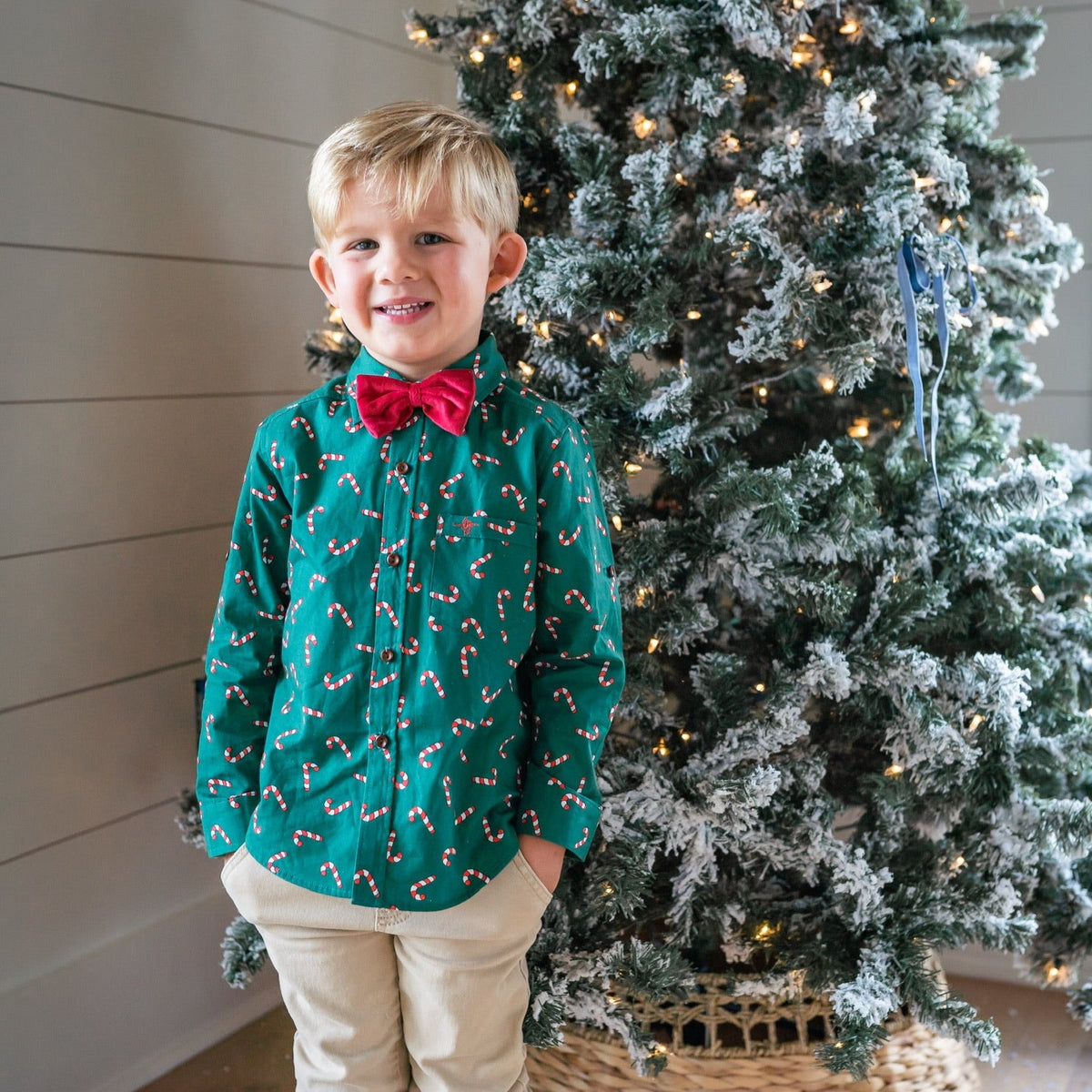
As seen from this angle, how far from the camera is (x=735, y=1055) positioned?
1.49 m

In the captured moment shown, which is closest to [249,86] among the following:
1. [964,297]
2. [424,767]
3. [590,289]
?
[590,289]

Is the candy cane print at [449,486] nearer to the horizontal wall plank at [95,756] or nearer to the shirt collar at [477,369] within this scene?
the shirt collar at [477,369]

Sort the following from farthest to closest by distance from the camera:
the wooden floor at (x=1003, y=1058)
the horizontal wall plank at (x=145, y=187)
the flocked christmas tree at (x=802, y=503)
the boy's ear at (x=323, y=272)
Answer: the wooden floor at (x=1003, y=1058), the horizontal wall plank at (x=145, y=187), the flocked christmas tree at (x=802, y=503), the boy's ear at (x=323, y=272)

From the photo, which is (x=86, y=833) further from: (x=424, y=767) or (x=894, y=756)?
(x=894, y=756)

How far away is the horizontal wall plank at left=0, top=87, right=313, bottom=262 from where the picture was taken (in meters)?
1.52

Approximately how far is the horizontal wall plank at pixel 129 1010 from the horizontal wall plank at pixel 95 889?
18 millimetres

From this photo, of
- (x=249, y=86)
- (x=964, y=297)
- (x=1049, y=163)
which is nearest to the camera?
(x=964, y=297)

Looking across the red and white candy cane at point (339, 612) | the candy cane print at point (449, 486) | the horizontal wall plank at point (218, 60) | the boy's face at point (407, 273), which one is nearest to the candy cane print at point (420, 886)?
the red and white candy cane at point (339, 612)

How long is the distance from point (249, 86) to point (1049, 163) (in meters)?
1.32

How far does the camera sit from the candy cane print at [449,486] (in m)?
1.10

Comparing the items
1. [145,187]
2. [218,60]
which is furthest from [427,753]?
[218,60]

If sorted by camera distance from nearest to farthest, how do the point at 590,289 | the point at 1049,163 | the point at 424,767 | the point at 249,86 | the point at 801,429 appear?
the point at 424,767, the point at 590,289, the point at 801,429, the point at 249,86, the point at 1049,163

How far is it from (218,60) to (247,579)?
3.24 feet

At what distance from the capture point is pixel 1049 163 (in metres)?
1.98
